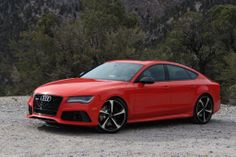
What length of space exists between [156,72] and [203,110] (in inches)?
64.1

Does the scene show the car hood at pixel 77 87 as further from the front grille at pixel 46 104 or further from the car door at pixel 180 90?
the car door at pixel 180 90

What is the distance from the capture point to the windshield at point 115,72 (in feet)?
37.2

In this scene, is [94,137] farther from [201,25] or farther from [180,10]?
[180,10]

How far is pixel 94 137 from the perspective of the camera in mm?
10070

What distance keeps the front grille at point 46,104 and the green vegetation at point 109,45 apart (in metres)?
27.1

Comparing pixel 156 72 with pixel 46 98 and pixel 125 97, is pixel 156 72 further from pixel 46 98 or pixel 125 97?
pixel 46 98

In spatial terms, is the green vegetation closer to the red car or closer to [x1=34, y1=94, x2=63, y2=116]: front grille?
the red car

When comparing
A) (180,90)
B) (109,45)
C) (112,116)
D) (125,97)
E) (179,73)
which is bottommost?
(109,45)

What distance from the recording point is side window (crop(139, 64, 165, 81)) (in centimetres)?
1161

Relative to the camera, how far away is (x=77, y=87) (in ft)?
34.6

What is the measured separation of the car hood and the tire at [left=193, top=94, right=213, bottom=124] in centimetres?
231

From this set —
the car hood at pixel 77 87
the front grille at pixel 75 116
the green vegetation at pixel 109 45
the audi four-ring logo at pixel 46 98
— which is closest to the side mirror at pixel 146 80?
the car hood at pixel 77 87

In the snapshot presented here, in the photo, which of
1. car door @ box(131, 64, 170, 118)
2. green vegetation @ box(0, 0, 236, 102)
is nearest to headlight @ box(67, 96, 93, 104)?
car door @ box(131, 64, 170, 118)

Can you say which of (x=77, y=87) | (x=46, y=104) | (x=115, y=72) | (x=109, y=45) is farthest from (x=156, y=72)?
(x=109, y=45)
